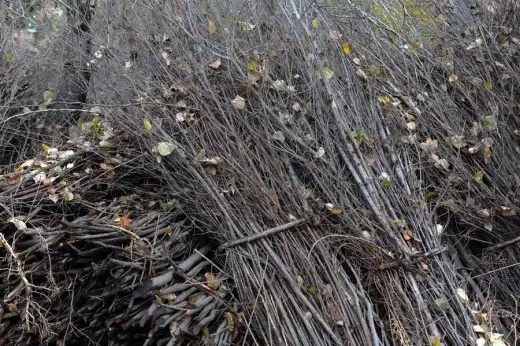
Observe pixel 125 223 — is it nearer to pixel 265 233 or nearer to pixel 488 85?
pixel 265 233

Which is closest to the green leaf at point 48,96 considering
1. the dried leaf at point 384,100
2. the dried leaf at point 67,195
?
the dried leaf at point 67,195

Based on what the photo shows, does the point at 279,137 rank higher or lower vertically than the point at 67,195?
lower

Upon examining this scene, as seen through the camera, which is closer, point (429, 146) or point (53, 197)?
point (53, 197)

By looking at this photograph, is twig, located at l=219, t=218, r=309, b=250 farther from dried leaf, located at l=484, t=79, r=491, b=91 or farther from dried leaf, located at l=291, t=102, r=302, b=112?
dried leaf, located at l=484, t=79, r=491, b=91

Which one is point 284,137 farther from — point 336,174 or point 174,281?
point 174,281

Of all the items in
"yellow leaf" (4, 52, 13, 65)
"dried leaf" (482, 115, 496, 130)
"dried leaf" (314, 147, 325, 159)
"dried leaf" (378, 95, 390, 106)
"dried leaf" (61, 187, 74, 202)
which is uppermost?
"yellow leaf" (4, 52, 13, 65)

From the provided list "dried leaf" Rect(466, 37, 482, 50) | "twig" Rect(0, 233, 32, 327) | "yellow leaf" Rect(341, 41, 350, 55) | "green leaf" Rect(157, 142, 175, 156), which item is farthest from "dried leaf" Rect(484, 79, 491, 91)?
"twig" Rect(0, 233, 32, 327)

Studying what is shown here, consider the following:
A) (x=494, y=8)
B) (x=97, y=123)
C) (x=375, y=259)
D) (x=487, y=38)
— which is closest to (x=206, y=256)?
(x=375, y=259)

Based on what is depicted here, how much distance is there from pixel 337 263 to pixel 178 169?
1.03 meters

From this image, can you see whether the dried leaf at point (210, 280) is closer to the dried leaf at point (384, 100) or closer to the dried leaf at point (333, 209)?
the dried leaf at point (333, 209)

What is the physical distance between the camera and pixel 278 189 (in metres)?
2.90

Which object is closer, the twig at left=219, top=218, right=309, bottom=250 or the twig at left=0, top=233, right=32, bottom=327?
the twig at left=0, top=233, right=32, bottom=327

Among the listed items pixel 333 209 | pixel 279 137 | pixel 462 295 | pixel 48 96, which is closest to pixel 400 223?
pixel 333 209

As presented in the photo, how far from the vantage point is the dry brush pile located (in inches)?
101
